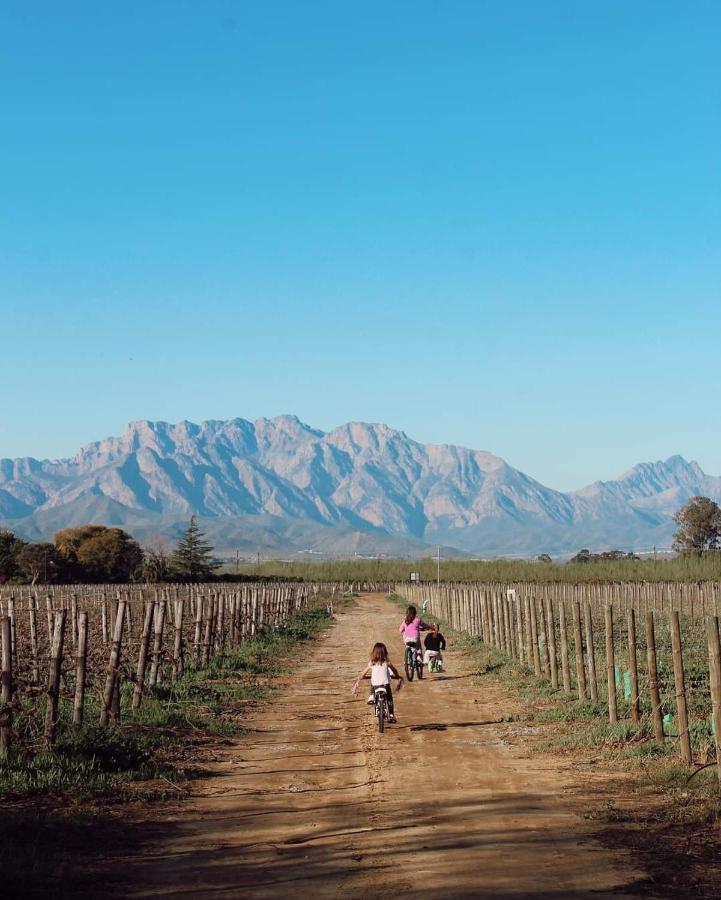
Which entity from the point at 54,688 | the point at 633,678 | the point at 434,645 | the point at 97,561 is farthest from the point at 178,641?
the point at 97,561

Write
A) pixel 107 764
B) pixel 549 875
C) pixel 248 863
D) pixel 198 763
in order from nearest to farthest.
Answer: pixel 549 875, pixel 248 863, pixel 107 764, pixel 198 763

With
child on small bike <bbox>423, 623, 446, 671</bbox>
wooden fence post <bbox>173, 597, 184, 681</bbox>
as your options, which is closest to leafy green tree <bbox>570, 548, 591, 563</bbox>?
child on small bike <bbox>423, 623, 446, 671</bbox>

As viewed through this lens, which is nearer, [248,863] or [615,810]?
[248,863]

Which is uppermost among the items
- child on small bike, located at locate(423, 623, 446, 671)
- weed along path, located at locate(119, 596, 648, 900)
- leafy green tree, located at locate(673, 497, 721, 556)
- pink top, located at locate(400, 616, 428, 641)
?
leafy green tree, located at locate(673, 497, 721, 556)

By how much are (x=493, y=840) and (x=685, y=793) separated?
2.64 metres

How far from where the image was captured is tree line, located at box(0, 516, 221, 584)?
3703 inches

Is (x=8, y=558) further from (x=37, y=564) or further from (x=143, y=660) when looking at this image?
(x=143, y=660)

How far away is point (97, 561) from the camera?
10756 cm

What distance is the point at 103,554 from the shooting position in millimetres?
108562

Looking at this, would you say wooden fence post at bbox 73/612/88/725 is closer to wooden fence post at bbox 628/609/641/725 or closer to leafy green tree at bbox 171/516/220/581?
wooden fence post at bbox 628/609/641/725

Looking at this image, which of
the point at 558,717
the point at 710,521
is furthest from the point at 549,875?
the point at 710,521

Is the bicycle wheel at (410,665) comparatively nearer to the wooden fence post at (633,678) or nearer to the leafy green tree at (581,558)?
the wooden fence post at (633,678)

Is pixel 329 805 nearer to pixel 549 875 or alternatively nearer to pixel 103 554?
pixel 549 875

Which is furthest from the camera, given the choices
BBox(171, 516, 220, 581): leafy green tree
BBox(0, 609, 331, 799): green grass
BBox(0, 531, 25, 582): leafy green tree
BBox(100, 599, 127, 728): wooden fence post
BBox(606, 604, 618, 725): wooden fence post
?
BBox(171, 516, 220, 581): leafy green tree
